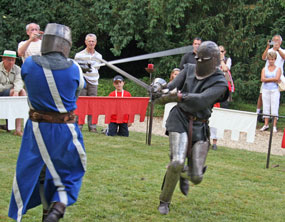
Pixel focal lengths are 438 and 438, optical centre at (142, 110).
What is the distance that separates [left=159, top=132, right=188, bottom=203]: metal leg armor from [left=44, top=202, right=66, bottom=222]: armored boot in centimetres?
123

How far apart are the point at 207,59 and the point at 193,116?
1.95 feet

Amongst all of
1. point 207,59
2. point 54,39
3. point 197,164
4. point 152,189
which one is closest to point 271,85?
point 152,189

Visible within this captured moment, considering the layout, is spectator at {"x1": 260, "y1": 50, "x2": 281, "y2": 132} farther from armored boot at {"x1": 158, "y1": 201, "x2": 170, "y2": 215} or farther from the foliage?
armored boot at {"x1": 158, "y1": 201, "x2": 170, "y2": 215}

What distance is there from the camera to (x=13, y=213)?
147 inches

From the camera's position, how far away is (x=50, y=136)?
3635mm

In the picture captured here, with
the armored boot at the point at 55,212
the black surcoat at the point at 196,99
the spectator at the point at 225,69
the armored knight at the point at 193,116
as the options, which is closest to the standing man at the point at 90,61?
the spectator at the point at 225,69

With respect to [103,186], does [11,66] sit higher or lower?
higher

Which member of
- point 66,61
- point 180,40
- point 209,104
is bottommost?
point 209,104

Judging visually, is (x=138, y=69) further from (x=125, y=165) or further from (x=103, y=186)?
(x=103, y=186)

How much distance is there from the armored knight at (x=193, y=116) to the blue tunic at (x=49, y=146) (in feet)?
3.25

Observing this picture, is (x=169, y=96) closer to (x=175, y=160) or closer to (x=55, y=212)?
(x=175, y=160)

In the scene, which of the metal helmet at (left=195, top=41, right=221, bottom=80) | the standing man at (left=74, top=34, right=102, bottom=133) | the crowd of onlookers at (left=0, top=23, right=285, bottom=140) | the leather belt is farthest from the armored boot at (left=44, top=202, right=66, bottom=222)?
the standing man at (left=74, top=34, right=102, bottom=133)

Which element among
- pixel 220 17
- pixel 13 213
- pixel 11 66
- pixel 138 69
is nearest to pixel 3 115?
pixel 11 66

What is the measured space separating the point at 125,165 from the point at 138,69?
11.7 metres
